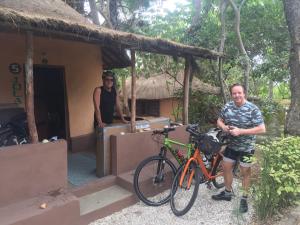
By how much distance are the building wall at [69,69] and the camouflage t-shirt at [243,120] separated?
4.12m

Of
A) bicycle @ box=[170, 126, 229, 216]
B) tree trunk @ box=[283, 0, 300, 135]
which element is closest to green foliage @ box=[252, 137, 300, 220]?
bicycle @ box=[170, 126, 229, 216]

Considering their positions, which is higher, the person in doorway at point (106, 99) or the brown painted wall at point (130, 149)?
the person in doorway at point (106, 99)

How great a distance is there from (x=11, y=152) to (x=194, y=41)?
23.1ft

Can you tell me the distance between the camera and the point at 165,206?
4770 millimetres

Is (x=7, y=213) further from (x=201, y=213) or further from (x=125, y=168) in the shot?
(x=201, y=213)

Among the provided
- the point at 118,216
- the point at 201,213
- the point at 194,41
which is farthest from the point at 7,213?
the point at 194,41

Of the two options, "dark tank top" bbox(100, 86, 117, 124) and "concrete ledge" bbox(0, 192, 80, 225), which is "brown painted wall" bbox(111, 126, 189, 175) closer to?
"dark tank top" bbox(100, 86, 117, 124)

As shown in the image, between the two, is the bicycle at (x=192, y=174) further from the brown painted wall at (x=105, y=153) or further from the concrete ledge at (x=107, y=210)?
the brown painted wall at (x=105, y=153)

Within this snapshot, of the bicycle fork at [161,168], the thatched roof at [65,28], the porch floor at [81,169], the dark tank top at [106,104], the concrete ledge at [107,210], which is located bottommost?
the concrete ledge at [107,210]

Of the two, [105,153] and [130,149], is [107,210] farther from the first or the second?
[130,149]

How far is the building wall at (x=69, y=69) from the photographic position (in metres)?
6.06

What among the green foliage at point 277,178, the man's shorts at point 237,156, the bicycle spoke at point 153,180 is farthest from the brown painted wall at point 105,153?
the green foliage at point 277,178

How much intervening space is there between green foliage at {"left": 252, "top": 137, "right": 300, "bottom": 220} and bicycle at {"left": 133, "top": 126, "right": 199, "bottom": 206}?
1.18 m

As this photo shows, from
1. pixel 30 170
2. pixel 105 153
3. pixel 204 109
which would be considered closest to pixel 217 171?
pixel 105 153
